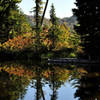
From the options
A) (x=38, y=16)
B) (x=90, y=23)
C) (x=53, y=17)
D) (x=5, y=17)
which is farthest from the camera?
(x=53, y=17)

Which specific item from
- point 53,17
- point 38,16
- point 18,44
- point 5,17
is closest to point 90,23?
point 38,16

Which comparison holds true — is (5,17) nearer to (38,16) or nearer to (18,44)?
(18,44)

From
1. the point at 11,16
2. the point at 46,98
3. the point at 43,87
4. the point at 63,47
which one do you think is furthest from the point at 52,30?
the point at 46,98

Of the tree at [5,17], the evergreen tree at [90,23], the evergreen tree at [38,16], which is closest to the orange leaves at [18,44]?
the evergreen tree at [38,16]

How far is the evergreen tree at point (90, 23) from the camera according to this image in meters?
26.1

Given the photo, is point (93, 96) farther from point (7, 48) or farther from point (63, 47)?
point (7, 48)

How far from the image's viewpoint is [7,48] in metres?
46.0

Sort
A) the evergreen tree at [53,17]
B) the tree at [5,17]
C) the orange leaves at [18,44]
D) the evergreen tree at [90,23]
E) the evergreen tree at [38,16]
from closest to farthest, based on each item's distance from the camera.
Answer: the evergreen tree at [90,23]
the evergreen tree at [38,16]
the orange leaves at [18,44]
the tree at [5,17]
the evergreen tree at [53,17]

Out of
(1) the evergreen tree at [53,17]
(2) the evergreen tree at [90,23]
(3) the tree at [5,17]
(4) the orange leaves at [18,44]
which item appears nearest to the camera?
(2) the evergreen tree at [90,23]

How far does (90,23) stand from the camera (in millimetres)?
26609

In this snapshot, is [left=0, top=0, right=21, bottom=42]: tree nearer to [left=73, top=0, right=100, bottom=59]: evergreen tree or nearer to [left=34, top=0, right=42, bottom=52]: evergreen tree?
[left=34, top=0, right=42, bottom=52]: evergreen tree

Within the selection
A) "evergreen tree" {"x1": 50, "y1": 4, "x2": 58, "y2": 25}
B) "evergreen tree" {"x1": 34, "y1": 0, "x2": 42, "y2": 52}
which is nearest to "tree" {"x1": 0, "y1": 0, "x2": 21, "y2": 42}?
"evergreen tree" {"x1": 34, "y1": 0, "x2": 42, "y2": 52}

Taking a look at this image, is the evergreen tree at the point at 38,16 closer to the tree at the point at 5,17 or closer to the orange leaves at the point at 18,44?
the orange leaves at the point at 18,44

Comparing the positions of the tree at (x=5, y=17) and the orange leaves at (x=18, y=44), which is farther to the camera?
the tree at (x=5, y=17)
